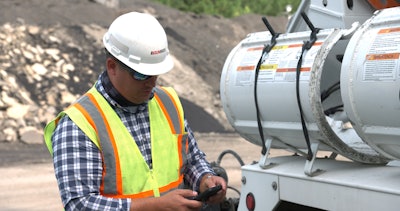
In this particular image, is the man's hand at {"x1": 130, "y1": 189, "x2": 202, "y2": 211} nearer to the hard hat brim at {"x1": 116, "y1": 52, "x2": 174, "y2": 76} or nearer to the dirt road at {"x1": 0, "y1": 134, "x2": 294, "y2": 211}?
the hard hat brim at {"x1": 116, "y1": 52, "x2": 174, "y2": 76}

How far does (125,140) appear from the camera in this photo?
362 cm

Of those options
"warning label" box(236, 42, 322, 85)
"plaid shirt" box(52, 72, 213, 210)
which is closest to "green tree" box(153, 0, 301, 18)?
"warning label" box(236, 42, 322, 85)

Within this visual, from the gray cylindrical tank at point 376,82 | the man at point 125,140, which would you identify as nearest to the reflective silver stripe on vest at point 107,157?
the man at point 125,140

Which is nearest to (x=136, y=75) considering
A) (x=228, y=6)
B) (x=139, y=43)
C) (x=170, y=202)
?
(x=139, y=43)

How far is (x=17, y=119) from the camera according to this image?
16344 mm

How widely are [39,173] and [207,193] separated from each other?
30.8 ft

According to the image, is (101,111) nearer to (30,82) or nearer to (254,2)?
(30,82)

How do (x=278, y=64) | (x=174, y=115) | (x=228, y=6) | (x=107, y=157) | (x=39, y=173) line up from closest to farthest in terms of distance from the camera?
(x=107, y=157), (x=174, y=115), (x=278, y=64), (x=39, y=173), (x=228, y=6)

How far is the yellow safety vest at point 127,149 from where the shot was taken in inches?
140

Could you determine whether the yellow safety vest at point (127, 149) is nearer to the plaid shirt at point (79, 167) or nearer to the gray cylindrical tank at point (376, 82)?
the plaid shirt at point (79, 167)

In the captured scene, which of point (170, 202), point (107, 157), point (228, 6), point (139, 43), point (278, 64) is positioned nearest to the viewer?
point (170, 202)

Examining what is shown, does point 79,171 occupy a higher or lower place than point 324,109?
higher

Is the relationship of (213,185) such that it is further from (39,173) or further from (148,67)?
(39,173)

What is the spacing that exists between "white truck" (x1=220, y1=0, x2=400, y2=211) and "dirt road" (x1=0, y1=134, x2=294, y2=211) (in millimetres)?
4025
